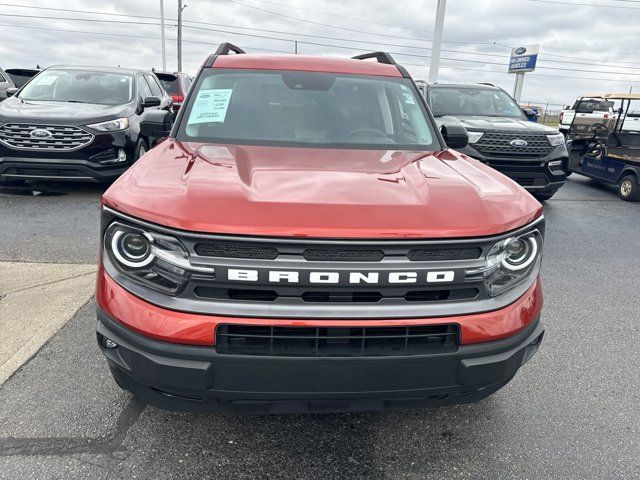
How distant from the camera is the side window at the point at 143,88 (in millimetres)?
8170

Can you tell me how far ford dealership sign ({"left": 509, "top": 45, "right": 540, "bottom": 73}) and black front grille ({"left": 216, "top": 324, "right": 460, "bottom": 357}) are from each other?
3036cm

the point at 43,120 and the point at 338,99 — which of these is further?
the point at 43,120

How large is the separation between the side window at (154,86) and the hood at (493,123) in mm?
5020

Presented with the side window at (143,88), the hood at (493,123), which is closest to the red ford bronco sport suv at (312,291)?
the hood at (493,123)

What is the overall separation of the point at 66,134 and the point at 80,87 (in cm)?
155

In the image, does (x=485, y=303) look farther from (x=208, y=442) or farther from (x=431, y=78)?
(x=431, y=78)

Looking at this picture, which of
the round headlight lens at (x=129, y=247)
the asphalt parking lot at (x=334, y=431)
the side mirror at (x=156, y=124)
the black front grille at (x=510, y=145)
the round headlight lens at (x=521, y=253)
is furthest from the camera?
the black front grille at (x=510, y=145)

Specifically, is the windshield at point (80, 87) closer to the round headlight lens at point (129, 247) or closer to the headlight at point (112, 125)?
the headlight at point (112, 125)

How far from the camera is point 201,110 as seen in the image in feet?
Result: 10.4

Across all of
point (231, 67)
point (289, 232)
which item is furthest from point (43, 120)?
point (289, 232)

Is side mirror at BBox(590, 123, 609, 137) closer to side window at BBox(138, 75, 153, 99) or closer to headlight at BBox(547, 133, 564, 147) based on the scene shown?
headlight at BBox(547, 133, 564, 147)

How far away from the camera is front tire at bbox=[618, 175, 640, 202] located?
8516 mm

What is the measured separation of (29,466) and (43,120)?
5.61 metres

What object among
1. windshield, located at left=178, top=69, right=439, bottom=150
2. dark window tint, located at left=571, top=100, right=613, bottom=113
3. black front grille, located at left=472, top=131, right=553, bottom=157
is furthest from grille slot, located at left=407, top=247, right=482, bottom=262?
dark window tint, located at left=571, top=100, right=613, bottom=113
